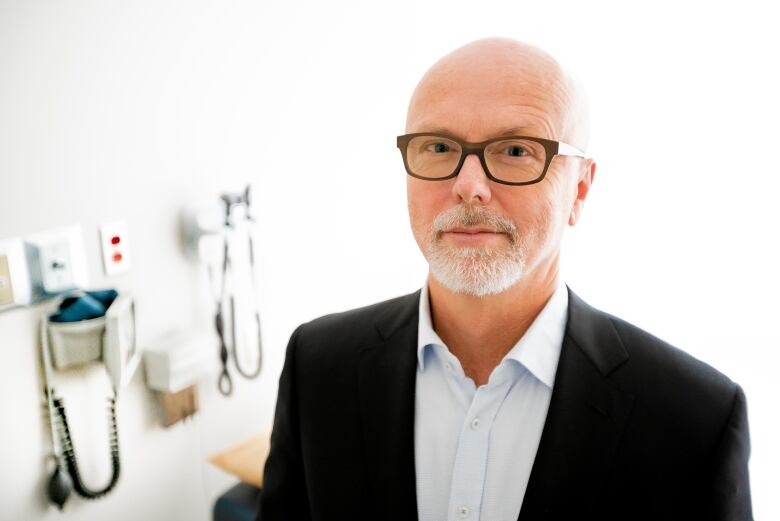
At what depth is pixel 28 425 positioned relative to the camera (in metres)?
1.17

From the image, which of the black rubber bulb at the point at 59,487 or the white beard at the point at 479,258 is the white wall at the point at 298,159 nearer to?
the black rubber bulb at the point at 59,487

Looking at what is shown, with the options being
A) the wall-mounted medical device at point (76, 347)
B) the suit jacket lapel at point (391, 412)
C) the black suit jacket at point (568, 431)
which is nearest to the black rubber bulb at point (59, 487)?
the wall-mounted medical device at point (76, 347)

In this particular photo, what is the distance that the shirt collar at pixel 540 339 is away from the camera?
854 millimetres

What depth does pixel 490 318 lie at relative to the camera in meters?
0.90

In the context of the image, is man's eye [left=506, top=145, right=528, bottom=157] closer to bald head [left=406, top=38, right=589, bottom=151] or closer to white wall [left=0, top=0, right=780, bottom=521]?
bald head [left=406, top=38, right=589, bottom=151]

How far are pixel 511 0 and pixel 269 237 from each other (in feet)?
3.71

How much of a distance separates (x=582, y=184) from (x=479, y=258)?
0.85 feet

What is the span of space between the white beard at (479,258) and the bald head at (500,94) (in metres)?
0.12

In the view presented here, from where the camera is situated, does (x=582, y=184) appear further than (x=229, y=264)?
No

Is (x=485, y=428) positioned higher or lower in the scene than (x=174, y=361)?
higher

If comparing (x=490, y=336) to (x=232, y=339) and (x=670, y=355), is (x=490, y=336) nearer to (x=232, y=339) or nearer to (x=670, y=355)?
(x=670, y=355)

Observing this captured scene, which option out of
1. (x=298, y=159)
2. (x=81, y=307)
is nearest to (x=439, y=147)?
(x=81, y=307)

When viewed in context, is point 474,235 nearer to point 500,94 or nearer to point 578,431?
point 500,94

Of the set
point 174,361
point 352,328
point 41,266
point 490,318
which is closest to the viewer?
point 490,318
